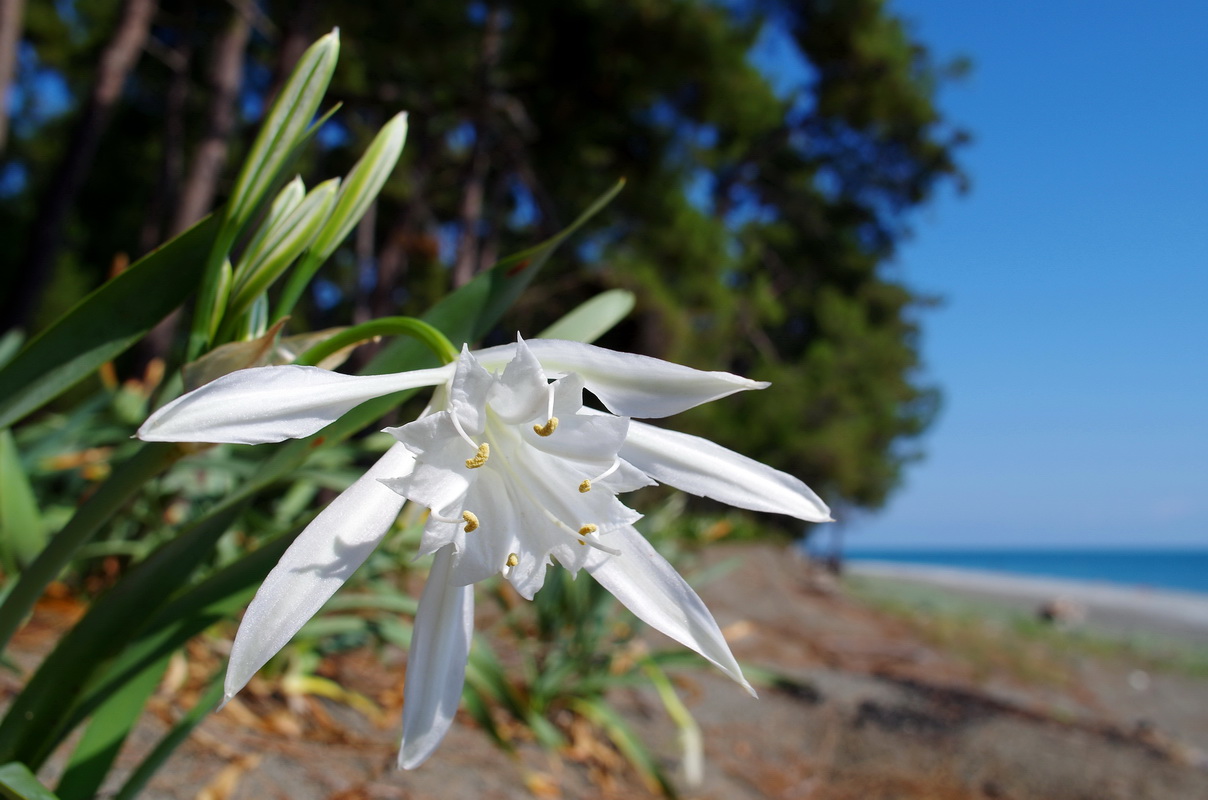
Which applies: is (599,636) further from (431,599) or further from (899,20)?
(899,20)

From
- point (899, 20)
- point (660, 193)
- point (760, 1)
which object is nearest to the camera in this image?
point (660, 193)

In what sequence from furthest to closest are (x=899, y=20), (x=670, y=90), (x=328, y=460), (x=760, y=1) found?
(x=899, y=20), (x=760, y=1), (x=670, y=90), (x=328, y=460)

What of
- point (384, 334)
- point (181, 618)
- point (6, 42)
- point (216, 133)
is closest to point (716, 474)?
point (384, 334)

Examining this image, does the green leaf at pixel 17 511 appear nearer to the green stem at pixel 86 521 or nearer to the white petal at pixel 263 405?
the green stem at pixel 86 521

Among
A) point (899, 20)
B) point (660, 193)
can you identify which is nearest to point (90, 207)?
point (660, 193)

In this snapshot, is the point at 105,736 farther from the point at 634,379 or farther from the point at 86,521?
the point at 634,379

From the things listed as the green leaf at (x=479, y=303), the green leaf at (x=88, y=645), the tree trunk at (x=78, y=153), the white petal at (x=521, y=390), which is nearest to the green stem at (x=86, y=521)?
the green leaf at (x=88, y=645)

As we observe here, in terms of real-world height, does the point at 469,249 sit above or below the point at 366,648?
above
